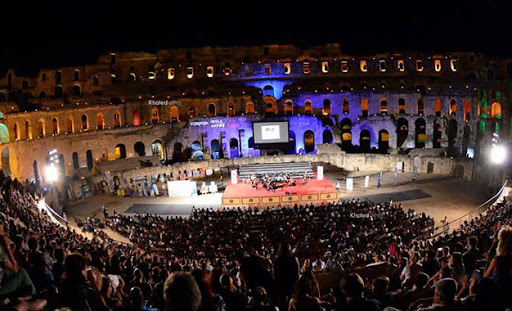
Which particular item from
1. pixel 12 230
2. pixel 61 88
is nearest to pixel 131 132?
pixel 61 88

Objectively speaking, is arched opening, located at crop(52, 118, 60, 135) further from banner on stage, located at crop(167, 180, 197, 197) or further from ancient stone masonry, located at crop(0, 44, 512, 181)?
banner on stage, located at crop(167, 180, 197, 197)

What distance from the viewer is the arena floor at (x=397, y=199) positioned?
31.4 meters

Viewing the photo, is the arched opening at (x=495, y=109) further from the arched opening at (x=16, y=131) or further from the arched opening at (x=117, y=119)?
the arched opening at (x=16, y=131)

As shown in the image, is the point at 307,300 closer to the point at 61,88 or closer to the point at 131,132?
the point at 131,132

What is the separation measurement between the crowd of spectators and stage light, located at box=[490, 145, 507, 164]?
1067 centimetres

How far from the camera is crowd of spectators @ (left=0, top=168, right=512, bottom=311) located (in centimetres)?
625

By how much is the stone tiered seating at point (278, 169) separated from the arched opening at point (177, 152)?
8.17 metres

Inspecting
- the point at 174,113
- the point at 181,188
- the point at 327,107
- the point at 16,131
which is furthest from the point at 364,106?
the point at 16,131

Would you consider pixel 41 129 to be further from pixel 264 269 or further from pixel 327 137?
pixel 264 269

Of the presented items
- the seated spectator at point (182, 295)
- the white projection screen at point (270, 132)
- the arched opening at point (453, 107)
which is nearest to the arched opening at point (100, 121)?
the white projection screen at point (270, 132)

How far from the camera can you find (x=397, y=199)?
111 feet

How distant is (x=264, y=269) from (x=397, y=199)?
89.9ft

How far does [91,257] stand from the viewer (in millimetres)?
13195

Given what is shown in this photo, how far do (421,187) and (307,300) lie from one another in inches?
1295
